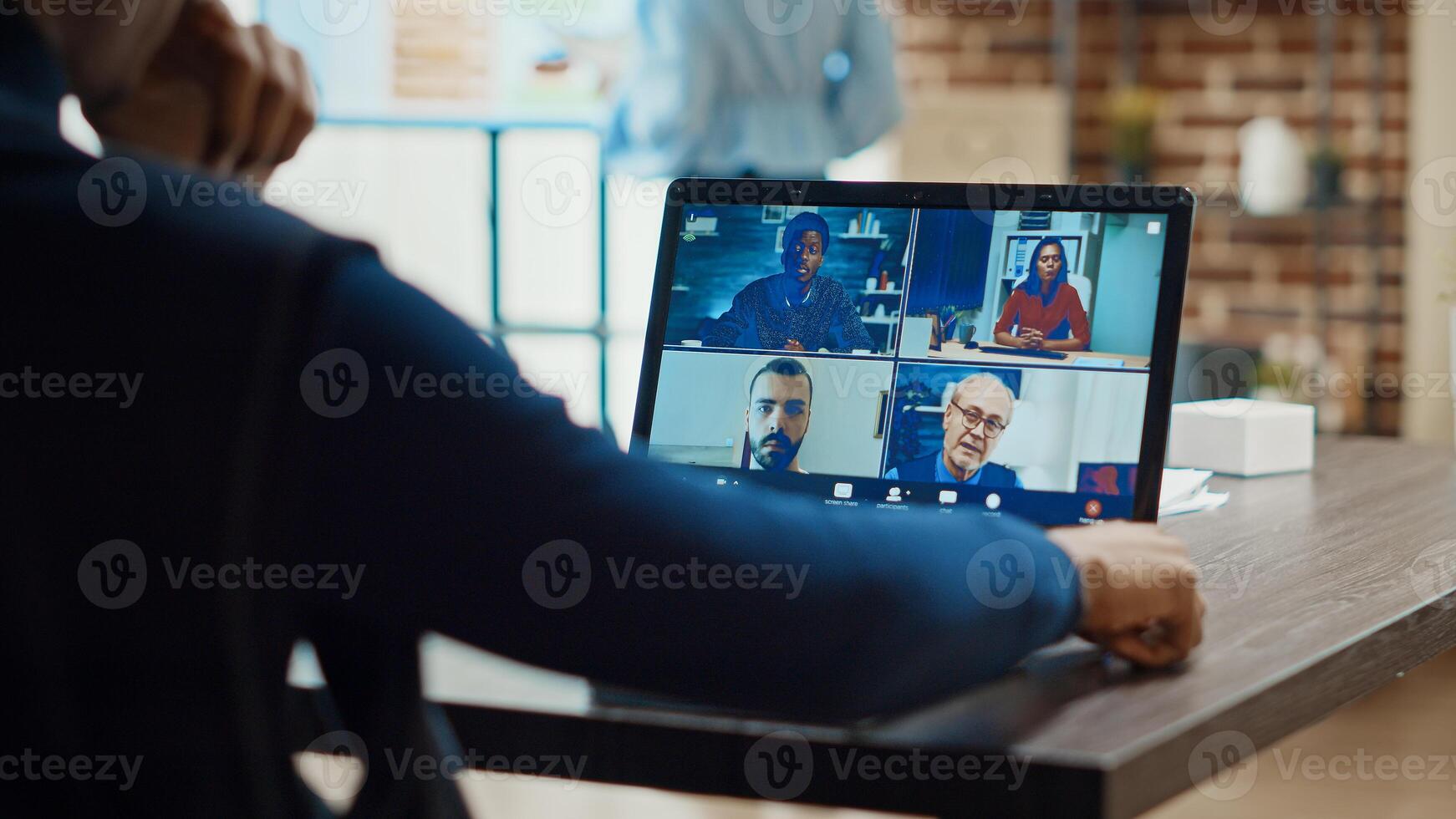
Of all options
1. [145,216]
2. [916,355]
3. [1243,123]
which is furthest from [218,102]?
[1243,123]

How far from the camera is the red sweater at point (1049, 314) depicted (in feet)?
2.84

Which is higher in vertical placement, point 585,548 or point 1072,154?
point 1072,154

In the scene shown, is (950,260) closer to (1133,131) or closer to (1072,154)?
(1133,131)

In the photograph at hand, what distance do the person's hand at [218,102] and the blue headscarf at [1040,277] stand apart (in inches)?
17.7

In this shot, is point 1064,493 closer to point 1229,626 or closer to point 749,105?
point 1229,626

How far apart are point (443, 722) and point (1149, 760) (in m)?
0.34

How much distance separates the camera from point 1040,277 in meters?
0.88

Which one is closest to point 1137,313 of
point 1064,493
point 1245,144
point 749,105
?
point 1064,493

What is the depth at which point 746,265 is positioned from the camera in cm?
94

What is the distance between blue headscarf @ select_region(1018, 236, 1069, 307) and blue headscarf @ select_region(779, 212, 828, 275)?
135 millimetres

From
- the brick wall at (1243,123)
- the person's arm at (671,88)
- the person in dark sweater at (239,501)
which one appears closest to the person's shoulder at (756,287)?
the person in dark sweater at (239,501)

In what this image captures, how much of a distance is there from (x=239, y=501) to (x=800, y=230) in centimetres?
57

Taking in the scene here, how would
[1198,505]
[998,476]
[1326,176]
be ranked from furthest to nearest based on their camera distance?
1. [1326,176]
2. [1198,505]
3. [998,476]

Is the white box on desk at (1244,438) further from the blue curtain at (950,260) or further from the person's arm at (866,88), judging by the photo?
the person's arm at (866,88)
